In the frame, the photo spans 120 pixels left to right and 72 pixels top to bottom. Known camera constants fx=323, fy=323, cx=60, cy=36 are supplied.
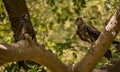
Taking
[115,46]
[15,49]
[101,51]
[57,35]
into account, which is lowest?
[57,35]

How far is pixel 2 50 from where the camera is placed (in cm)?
242

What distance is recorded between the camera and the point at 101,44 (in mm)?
3162

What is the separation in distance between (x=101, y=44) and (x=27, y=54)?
0.86 metres

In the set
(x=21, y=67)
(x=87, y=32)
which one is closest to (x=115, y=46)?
(x=87, y=32)

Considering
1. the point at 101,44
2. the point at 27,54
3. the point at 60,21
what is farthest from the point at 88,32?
the point at 60,21

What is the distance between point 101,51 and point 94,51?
0.07 m

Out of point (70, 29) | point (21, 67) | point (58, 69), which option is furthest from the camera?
point (70, 29)

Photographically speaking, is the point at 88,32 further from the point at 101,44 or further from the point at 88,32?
the point at 101,44

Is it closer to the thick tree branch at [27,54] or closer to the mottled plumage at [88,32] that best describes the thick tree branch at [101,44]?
the thick tree branch at [27,54]

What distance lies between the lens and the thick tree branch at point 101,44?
3.14m

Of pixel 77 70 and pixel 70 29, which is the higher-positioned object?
pixel 77 70

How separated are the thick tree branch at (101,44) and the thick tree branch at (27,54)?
0.26 meters

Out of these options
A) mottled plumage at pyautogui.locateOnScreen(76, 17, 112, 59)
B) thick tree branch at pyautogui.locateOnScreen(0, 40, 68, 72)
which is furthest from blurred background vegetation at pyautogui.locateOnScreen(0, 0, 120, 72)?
thick tree branch at pyautogui.locateOnScreen(0, 40, 68, 72)

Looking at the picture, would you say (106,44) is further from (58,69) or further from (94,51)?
(58,69)
